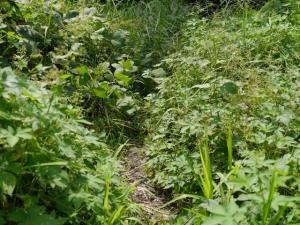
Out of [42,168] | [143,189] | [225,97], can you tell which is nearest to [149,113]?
[225,97]

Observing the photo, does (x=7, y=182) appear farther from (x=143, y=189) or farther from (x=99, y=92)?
(x=99, y=92)

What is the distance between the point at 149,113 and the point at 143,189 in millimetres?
747

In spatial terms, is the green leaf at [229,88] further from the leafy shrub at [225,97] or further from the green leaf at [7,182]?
the green leaf at [7,182]

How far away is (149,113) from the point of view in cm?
333

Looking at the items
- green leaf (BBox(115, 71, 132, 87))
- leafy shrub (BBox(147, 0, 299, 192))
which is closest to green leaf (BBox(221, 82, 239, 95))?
leafy shrub (BBox(147, 0, 299, 192))

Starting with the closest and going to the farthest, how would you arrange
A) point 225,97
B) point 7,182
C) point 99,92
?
1. point 7,182
2. point 225,97
3. point 99,92

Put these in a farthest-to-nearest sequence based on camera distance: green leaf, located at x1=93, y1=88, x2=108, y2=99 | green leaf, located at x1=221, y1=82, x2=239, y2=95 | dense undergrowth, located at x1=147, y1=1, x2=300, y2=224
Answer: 1. green leaf, located at x1=93, y1=88, x2=108, y2=99
2. green leaf, located at x1=221, y1=82, x2=239, y2=95
3. dense undergrowth, located at x1=147, y1=1, x2=300, y2=224

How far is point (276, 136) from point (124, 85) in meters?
1.36

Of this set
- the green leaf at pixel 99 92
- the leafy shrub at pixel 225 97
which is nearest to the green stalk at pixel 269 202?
the leafy shrub at pixel 225 97

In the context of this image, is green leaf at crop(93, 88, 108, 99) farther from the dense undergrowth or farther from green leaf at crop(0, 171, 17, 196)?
green leaf at crop(0, 171, 17, 196)

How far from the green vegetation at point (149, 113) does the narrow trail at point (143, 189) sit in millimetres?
12

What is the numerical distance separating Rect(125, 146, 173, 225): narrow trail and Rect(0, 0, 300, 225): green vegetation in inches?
0.5

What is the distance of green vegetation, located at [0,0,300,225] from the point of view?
1930 millimetres

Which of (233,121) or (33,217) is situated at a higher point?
(33,217)
